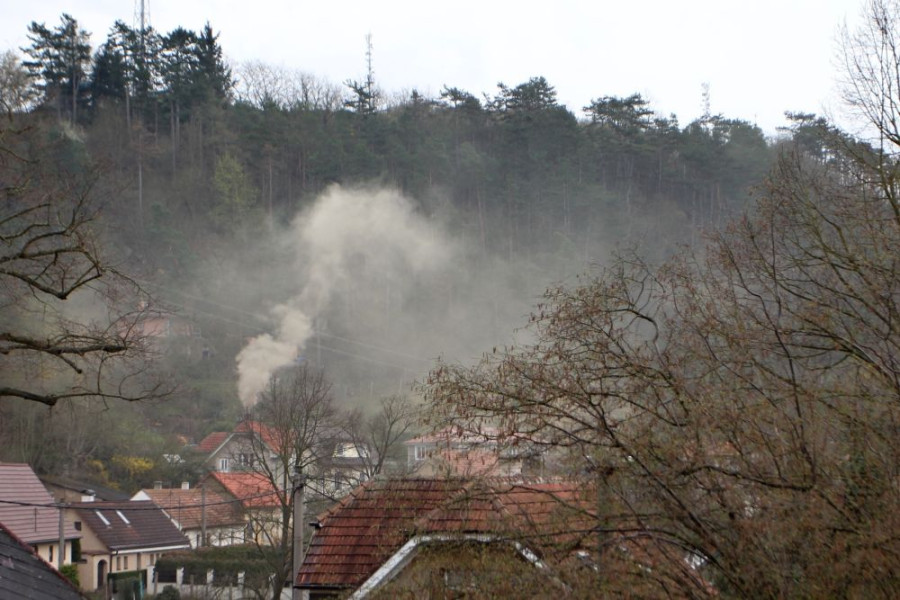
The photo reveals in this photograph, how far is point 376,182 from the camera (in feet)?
244

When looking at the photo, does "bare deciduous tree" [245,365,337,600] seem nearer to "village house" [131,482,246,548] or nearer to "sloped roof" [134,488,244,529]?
"village house" [131,482,246,548]

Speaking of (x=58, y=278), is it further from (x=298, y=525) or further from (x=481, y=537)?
(x=481, y=537)

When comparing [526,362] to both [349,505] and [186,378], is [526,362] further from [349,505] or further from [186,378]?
[186,378]

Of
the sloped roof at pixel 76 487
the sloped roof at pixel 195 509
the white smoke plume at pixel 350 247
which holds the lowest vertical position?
the sloped roof at pixel 195 509

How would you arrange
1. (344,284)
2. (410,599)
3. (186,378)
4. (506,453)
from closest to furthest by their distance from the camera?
(410,599)
(506,453)
(186,378)
(344,284)

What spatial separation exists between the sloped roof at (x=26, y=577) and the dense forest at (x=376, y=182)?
49.0 metres

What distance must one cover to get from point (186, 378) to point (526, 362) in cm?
5243

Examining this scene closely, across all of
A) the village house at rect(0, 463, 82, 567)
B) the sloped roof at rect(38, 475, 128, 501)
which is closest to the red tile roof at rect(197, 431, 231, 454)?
the sloped roof at rect(38, 475, 128, 501)

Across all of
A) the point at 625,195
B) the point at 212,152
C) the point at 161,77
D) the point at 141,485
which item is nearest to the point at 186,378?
the point at 141,485

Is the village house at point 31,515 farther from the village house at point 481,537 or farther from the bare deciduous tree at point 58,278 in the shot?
the village house at point 481,537

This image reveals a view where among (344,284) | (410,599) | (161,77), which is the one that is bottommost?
(410,599)

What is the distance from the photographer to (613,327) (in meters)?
9.90

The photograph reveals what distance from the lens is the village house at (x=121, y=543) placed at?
37.8 meters

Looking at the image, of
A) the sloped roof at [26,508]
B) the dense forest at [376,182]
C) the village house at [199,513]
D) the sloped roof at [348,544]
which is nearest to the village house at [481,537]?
the sloped roof at [348,544]
